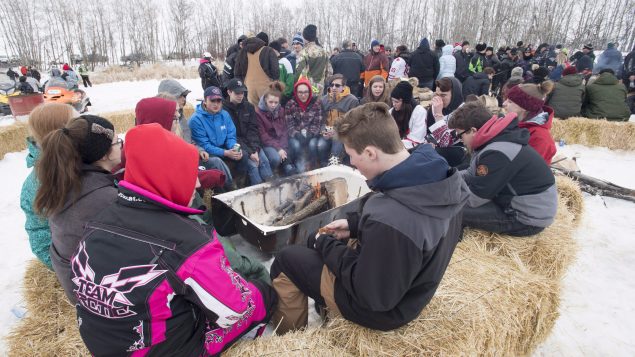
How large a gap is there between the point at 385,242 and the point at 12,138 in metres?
8.41

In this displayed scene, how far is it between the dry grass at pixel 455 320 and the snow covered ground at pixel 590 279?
39 centimetres

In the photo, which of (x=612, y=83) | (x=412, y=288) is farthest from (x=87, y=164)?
(x=612, y=83)

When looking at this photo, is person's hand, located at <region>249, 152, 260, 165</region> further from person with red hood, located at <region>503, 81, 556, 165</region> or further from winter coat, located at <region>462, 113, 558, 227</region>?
Answer: person with red hood, located at <region>503, 81, 556, 165</region>

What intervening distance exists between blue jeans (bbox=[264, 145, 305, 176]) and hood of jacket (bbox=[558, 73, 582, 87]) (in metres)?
6.91

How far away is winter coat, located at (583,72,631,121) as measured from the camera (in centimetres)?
780

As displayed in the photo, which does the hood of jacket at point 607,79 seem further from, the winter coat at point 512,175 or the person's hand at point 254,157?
the person's hand at point 254,157

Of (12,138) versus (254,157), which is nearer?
(254,157)

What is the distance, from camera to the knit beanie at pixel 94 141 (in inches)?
69.7

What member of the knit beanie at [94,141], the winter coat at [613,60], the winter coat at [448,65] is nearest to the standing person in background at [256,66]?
the knit beanie at [94,141]

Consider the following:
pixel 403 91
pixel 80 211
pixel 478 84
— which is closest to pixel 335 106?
pixel 403 91

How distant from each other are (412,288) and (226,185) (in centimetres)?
281

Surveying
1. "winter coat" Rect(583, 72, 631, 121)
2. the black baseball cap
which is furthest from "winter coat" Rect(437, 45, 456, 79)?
the black baseball cap

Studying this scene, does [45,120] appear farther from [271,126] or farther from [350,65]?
[350,65]

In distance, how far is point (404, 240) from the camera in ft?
4.67
